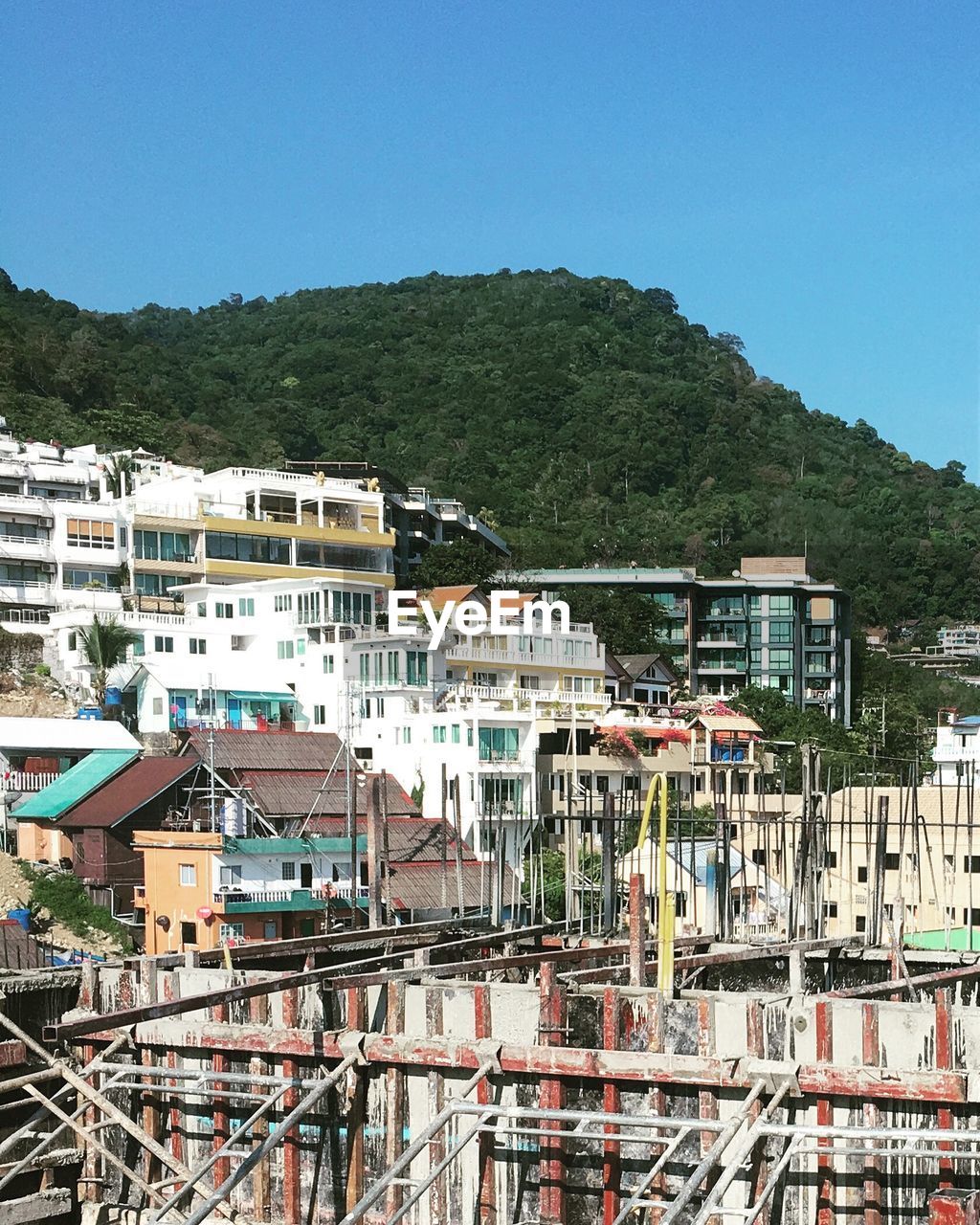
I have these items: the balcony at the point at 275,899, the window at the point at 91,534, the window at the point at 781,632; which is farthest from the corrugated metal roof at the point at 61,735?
the window at the point at 781,632

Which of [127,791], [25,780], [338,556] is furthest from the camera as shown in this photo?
Result: [338,556]

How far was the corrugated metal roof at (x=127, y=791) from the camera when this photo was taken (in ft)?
173

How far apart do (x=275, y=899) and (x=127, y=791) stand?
708 centimetres

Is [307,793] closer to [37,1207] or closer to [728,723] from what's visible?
[728,723]

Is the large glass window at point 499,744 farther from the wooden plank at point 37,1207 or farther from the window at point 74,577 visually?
the wooden plank at point 37,1207

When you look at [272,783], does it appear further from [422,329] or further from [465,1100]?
[422,329]

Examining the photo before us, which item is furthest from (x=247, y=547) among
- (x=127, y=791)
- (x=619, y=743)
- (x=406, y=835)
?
(x=406, y=835)

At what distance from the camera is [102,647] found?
62562mm

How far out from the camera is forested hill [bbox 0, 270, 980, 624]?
10925cm

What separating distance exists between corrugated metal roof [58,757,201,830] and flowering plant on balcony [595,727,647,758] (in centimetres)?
1665

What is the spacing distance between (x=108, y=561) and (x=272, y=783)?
20.6 metres

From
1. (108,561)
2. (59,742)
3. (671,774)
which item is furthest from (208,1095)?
(108,561)

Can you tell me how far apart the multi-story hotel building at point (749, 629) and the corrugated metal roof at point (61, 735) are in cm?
4331

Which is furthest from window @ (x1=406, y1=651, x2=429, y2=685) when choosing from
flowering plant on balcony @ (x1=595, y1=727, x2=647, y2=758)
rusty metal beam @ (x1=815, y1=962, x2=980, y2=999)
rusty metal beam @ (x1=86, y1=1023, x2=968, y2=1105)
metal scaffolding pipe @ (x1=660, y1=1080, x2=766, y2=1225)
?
metal scaffolding pipe @ (x1=660, y1=1080, x2=766, y2=1225)
